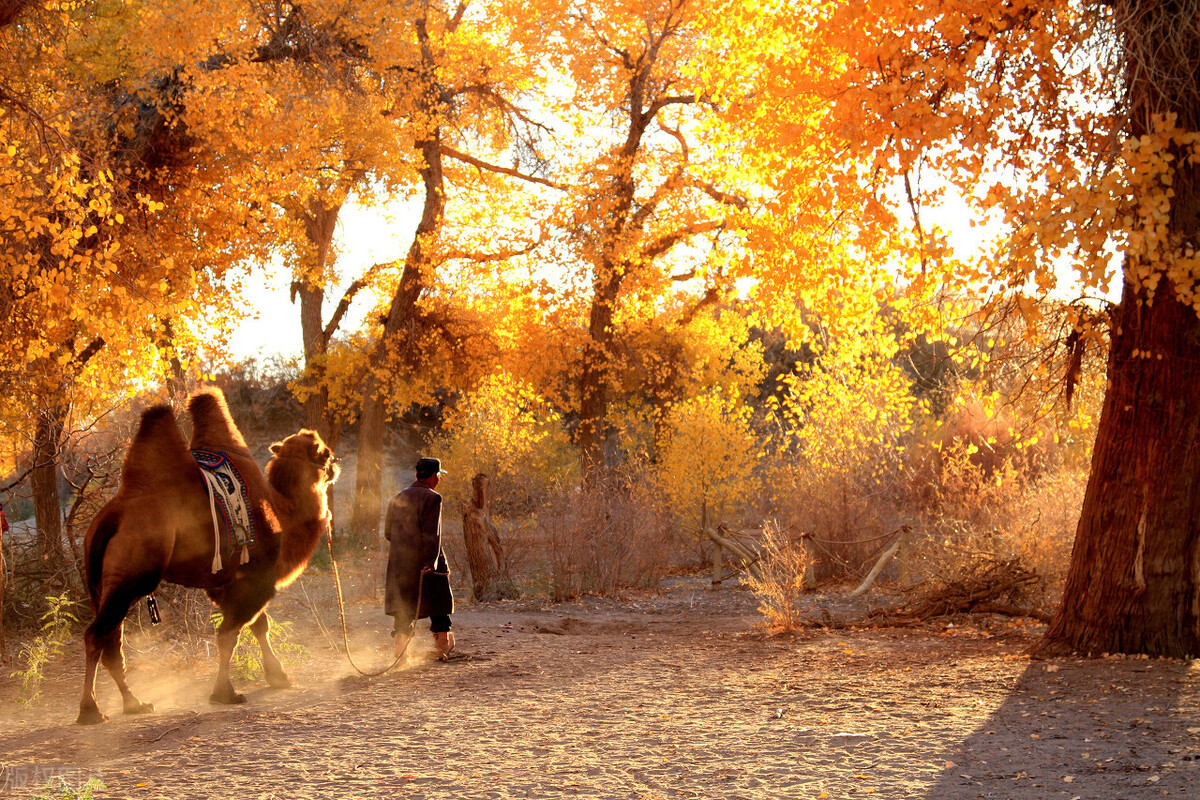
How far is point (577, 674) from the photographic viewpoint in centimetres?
811

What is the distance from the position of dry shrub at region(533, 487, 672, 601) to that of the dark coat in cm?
520

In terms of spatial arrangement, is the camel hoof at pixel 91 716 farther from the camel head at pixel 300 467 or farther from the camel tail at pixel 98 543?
the camel head at pixel 300 467

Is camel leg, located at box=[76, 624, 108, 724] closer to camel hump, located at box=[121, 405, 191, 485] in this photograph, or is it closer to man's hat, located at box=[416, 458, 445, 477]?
camel hump, located at box=[121, 405, 191, 485]

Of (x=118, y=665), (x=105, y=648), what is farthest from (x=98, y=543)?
(x=118, y=665)

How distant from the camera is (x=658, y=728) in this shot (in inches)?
237

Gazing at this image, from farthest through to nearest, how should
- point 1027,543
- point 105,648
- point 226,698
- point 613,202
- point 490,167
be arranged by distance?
point 490,167 < point 613,202 < point 1027,543 < point 226,698 < point 105,648

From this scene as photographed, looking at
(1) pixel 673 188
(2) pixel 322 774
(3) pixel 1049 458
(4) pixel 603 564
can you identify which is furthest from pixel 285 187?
(3) pixel 1049 458

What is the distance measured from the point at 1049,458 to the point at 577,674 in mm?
13163

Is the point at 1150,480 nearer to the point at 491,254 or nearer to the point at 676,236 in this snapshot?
the point at 676,236

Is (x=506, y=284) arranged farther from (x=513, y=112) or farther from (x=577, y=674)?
(x=577, y=674)

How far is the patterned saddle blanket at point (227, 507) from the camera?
666cm

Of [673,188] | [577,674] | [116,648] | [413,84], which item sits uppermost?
[413,84]

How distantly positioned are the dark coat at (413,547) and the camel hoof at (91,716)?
264 centimetres

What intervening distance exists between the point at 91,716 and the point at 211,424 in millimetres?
2087
